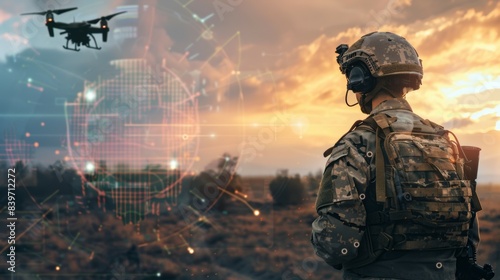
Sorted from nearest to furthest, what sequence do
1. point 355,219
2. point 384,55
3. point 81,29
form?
point 355,219 → point 384,55 → point 81,29

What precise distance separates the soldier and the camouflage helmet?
36 cm

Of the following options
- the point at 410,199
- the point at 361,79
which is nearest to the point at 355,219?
the point at 410,199

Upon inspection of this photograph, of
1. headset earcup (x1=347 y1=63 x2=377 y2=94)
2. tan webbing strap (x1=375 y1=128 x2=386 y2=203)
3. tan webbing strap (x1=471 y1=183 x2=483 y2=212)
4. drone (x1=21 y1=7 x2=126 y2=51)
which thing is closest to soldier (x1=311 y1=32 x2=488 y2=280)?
tan webbing strap (x1=375 y1=128 x2=386 y2=203)

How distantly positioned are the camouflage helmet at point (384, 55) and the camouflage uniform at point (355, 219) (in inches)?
17.0

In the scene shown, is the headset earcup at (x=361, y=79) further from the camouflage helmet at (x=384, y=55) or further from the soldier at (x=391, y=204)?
the soldier at (x=391, y=204)

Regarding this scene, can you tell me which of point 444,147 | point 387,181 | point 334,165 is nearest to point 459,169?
point 444,147

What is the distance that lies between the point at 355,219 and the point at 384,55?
1303 millimetres

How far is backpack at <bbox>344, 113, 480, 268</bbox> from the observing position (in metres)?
3.38

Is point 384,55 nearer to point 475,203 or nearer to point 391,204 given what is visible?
point 391,204

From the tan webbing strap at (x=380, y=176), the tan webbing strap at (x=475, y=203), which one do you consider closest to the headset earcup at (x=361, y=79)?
the tan webbing strap at (x=380, y=176)

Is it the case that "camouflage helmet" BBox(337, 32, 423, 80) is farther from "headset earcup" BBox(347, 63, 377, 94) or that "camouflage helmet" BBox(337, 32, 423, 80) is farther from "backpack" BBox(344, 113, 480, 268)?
"backpack" BBox(344, 113, 480, 268)

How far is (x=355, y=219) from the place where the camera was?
10.9ft

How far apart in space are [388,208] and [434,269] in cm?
58

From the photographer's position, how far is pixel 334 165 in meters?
3.46
